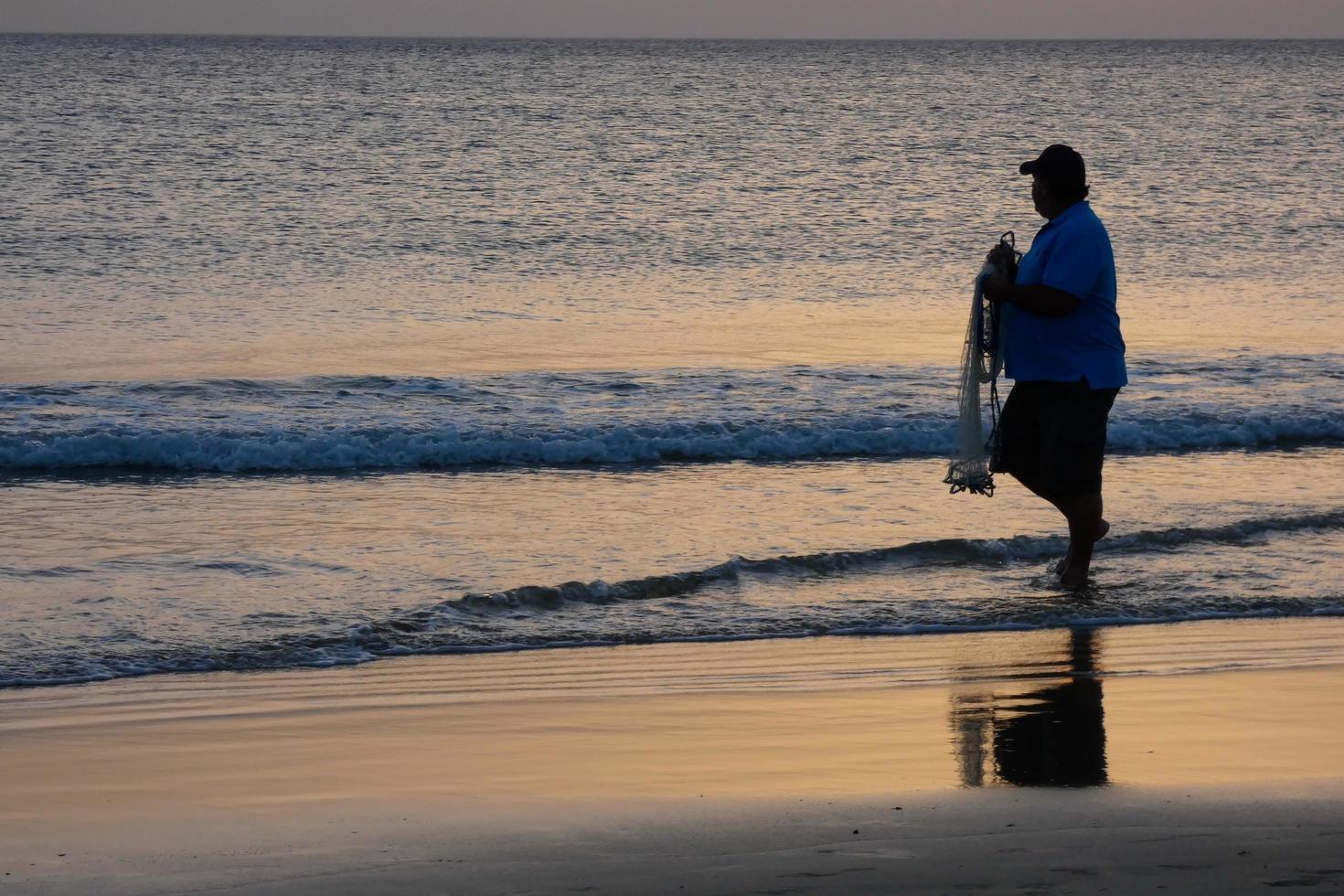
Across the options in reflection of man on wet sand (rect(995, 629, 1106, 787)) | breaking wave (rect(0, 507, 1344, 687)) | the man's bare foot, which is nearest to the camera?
reflection of man on wet sand (rect(995, 629, 1106, 787))

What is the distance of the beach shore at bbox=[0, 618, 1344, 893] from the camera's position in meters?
3.36

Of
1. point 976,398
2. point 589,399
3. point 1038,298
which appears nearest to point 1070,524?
point 976,398

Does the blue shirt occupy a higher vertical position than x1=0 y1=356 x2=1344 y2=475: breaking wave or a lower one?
higher

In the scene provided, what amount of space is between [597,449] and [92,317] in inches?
312

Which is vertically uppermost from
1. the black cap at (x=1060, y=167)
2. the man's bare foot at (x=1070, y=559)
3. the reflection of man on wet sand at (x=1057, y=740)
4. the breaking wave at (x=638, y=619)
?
the black cap at (x=1060, y=167)

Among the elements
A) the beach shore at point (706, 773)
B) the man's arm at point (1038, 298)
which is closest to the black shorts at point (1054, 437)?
the man's arm at point (1038, 298)

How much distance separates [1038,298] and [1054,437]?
60 cm

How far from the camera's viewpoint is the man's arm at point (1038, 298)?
584 cm

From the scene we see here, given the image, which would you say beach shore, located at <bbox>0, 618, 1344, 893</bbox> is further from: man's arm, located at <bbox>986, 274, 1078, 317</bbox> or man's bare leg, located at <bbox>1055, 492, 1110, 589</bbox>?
man's arm, located at <bbox>986, 274, 1078, 317</bbox>

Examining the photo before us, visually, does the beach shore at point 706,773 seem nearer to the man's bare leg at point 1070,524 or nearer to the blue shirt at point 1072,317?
the man's bare leg at point 1070,524

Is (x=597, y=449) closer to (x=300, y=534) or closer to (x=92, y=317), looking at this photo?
(x=300, y=534)

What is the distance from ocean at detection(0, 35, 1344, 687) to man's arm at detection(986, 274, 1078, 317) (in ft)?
3.89

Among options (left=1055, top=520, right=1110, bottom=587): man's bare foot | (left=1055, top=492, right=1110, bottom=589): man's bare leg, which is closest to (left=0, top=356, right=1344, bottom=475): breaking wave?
(left=1055, top=520, right=1110, bottom=587): man's bare foot

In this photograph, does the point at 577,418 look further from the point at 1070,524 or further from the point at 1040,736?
the point at 1040,736
